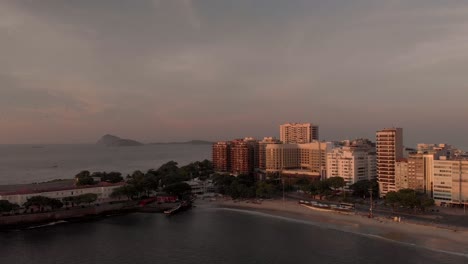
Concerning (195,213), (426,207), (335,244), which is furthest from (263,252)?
(426,207)

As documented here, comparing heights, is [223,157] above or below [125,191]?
above

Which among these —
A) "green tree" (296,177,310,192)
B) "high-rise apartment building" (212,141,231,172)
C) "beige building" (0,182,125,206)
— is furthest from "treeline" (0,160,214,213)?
"green tree" (296,177,310,192)

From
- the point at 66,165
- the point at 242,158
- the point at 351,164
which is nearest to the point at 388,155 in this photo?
the point at 351,164

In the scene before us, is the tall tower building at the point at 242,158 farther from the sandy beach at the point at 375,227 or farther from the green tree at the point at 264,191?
the sandy beach at the point at 375,227

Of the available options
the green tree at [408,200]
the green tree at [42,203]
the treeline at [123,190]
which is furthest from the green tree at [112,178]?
the green tree at [408,200]

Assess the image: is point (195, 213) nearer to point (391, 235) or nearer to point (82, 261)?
point (82, 261)

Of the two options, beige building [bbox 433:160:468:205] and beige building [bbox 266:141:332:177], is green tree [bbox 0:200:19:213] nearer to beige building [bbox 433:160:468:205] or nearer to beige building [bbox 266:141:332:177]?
beige building [bbox 433:160:468:205]

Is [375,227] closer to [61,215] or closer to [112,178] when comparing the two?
[61,215]
